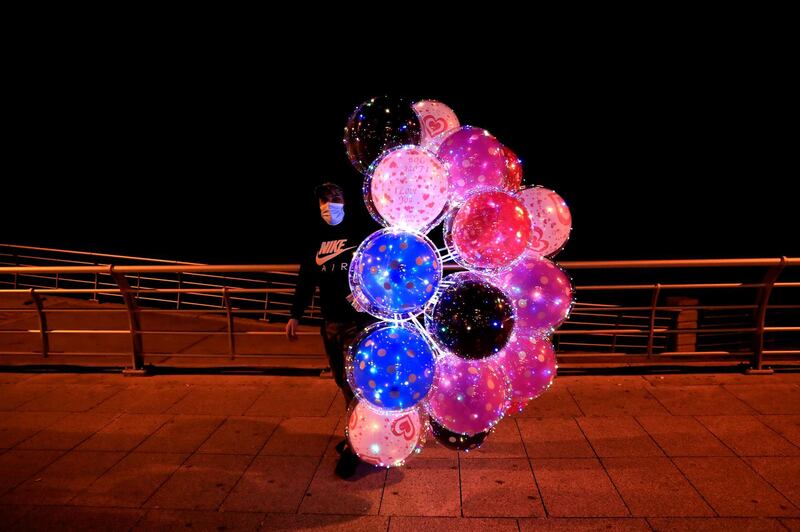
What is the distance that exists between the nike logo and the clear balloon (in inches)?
41.6

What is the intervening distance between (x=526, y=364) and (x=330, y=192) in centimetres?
161

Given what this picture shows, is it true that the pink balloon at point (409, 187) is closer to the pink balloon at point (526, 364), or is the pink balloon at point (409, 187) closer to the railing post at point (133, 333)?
the pink balloon at point (526, 364)

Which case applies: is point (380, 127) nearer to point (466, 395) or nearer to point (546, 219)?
point (546, 219)

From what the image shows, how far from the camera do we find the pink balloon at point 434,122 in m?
3.36

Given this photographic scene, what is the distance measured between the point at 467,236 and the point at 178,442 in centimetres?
285

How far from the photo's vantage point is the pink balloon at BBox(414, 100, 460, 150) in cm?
336

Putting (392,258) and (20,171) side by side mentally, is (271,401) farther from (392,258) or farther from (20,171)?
(20,171)

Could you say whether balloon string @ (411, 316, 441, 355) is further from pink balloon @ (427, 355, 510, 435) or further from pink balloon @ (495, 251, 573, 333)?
pink balloon @ (495, 251, 573, 333)

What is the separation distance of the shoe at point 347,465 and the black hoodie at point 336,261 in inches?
35.5

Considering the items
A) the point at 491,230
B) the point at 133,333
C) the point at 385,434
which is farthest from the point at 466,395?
the point at 133,333

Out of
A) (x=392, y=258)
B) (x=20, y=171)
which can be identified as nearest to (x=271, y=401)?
(x=392, y=258)

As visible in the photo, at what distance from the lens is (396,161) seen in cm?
284

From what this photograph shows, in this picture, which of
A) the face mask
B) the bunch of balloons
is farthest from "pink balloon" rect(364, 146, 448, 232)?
the face mask

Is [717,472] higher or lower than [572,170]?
lower
